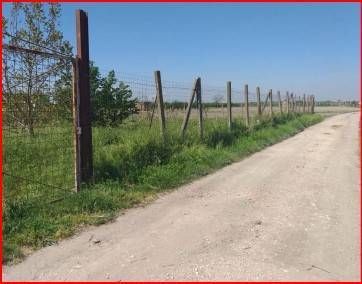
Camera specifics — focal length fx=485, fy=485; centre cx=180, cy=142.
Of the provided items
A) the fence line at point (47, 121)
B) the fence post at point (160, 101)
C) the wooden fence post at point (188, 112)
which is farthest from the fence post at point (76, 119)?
the wooden fence post at point (188, 112)

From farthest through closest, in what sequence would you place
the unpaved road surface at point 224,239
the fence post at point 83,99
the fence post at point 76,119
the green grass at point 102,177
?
the fence post at point 83,99 < the fence post at point 76,119 < the green grass at point 102,177 < the unpaved road surface at point 224,239

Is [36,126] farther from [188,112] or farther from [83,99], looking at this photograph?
[188,112]

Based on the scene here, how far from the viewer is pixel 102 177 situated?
7.72 metres

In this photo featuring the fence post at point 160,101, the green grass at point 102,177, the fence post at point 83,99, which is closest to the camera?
the green grass at point 102,177

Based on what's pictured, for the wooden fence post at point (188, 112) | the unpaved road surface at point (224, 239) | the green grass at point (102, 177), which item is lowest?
the unpaved road surface at point (224, 239)

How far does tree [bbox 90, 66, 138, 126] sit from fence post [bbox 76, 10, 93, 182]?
4.01m

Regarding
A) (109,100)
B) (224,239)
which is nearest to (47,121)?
(224,239)

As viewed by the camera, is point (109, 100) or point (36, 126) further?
point (109, 100)

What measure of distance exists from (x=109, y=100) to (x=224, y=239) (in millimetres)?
10562

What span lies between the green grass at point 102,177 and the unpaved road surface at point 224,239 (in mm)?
292

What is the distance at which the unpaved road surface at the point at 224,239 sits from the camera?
4434 mm

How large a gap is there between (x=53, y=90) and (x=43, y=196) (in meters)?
1.53

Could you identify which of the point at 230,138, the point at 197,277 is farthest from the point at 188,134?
the point at 197,277

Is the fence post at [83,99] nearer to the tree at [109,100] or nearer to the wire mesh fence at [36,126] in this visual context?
the wire mesh fence at [36,126]
